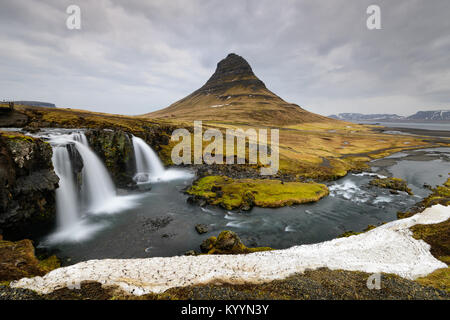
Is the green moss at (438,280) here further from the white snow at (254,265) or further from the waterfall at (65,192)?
the waterfall at (65,192)

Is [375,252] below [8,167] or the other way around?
below

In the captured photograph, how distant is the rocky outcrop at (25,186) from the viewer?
20719 millimetres

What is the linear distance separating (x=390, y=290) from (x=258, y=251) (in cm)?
1129

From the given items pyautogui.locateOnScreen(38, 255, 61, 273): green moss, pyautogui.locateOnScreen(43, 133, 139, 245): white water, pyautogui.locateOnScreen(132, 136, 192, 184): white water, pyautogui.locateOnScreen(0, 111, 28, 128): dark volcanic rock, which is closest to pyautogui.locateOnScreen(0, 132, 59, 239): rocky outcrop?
pyautogui.locateOnScreen(43, 133, 139, 245): white water

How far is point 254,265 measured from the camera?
16.8m

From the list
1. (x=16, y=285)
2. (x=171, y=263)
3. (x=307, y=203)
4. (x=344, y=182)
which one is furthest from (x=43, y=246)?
(x=344, y=182)

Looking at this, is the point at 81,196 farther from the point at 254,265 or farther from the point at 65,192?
the point at 254,265

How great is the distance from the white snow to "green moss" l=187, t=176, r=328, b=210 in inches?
505

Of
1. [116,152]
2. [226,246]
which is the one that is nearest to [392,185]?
[226,246]

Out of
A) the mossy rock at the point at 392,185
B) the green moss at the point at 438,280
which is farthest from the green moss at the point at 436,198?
the green moss at the point at 438,280

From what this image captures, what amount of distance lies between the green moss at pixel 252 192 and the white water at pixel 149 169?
1110 centimetres

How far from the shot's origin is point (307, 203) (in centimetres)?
3584

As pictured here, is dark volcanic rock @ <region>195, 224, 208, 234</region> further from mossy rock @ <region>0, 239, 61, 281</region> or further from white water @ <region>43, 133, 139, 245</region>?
mossy rock @ <region>0, 239, 61, 281</region>

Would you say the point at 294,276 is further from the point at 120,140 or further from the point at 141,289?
the point at 120,140
